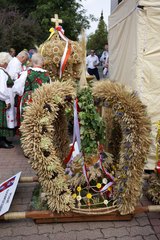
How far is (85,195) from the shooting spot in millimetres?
2945

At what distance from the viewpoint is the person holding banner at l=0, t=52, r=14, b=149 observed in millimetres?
5055

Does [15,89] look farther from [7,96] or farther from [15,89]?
[7,96]

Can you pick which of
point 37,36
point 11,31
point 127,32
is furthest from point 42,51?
point 37,36

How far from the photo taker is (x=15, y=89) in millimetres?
4672

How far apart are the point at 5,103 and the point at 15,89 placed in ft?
2.29

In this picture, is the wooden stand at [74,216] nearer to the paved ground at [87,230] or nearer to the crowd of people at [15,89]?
the paved ground at [87,230]

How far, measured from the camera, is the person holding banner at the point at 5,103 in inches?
199

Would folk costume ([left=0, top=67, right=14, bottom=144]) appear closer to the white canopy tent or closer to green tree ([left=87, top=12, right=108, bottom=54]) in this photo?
the white canopy tent

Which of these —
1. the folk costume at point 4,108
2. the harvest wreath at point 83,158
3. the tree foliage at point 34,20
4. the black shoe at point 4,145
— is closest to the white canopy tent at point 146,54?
the harvest wreath at point 83,158

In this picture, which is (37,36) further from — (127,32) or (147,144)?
(147,144)

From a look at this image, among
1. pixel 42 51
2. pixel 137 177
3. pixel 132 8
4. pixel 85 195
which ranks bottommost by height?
pixel 85 195

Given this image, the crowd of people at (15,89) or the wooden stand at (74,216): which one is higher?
the crowd of people at (15,89)

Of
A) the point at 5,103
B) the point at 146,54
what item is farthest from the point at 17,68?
the point at 146,54

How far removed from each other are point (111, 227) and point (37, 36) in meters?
17.7
